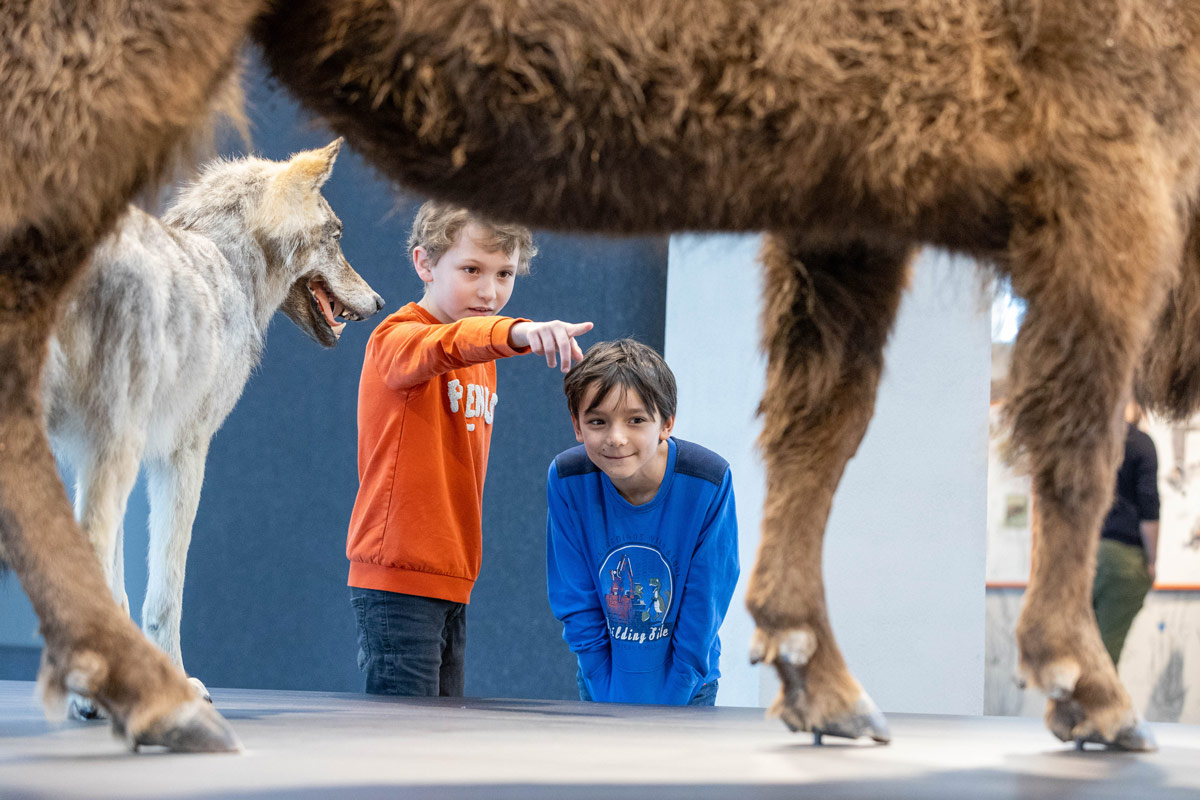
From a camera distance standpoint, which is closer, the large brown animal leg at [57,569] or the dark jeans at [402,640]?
the large brown animal leg at [57,569]

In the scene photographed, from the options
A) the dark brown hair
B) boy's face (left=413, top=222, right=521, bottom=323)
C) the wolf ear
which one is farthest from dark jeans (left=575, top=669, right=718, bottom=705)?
the wolf ear

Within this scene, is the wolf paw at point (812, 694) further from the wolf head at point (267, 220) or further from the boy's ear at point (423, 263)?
the wolf head at point (267, 220)

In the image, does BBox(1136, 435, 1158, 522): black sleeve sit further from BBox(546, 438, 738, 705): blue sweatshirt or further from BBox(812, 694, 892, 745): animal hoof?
BBox(812, 694, 892, 745): animal hoof

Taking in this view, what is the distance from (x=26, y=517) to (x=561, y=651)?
10.4 feet

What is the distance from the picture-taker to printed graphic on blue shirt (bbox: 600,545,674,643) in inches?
87.7

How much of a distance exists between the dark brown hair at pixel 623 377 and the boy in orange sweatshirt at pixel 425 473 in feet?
0.94

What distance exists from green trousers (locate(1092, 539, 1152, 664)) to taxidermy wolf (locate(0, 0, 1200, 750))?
2.81 m

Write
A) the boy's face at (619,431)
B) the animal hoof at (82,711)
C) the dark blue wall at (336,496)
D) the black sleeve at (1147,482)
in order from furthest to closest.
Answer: the dark blue wall at (336,496) → the black sleeve at (1147,482) → the boy's face at (619,431) → the animal hoof at (82,711)

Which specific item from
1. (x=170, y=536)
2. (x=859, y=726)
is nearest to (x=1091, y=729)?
(x=859, y=726)

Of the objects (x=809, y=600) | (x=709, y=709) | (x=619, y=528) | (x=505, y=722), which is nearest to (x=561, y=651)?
(x=619, y=528)

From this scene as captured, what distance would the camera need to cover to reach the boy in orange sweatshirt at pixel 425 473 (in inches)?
91.0

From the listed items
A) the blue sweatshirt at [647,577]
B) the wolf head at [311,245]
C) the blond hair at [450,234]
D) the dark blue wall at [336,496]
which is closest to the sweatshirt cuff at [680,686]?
the blue sweatshirt at [647,577]

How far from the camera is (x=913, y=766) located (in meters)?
1.08

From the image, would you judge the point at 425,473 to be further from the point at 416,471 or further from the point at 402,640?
the point at 402,640
